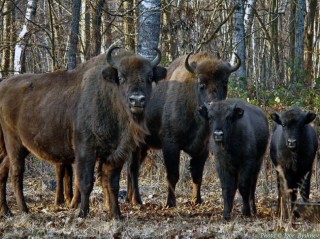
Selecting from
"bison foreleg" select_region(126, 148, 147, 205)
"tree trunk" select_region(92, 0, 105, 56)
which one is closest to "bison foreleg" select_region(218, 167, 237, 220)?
"bison foreleg" select_region(126, 148, 147, 205)

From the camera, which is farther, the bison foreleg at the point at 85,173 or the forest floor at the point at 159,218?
the bison foreleg at the point at 85,173

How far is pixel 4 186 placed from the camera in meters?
12.1

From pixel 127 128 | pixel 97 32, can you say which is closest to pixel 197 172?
pixel 127 128

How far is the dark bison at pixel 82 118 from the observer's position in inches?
429

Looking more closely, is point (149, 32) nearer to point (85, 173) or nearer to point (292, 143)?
point (85, 173)

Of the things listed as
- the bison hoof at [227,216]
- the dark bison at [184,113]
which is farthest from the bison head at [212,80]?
the bison hoof at [227,216]

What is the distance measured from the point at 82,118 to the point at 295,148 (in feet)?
9.93

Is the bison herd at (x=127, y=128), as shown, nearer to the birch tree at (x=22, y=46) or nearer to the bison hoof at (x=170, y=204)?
the bison hoof at (x=170, y=204)

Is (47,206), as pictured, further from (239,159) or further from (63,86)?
(239,159)

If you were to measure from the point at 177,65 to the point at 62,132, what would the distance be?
3.22 m

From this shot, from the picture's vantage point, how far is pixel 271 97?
57.8 feet

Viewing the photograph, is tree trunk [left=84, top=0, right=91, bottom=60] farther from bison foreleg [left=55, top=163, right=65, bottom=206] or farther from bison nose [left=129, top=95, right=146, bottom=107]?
bison nose [left=129, top=95, right=146, bottom=107]

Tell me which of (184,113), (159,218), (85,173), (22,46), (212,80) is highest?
(22,46)

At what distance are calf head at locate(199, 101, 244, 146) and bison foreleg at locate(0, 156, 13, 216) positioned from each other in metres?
3.27
